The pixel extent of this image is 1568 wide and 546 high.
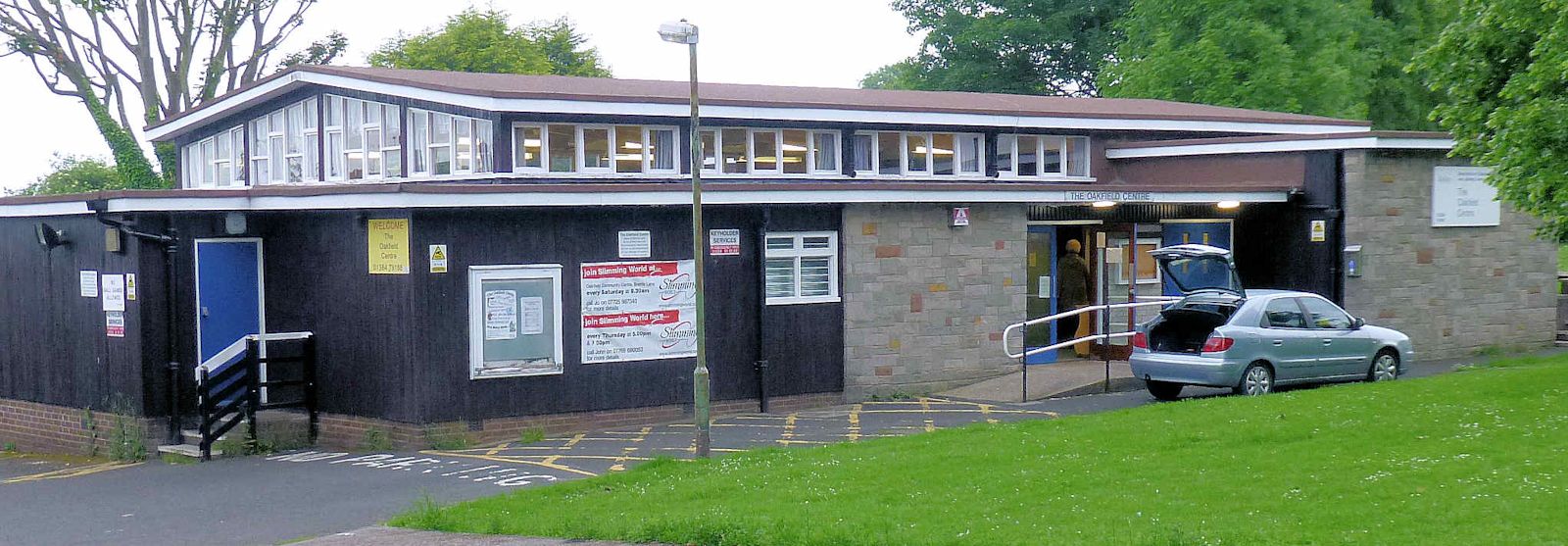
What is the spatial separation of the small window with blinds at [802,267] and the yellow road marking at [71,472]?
26.7 ft

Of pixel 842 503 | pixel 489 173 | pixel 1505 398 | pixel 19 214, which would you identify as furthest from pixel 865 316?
pixel 19 214

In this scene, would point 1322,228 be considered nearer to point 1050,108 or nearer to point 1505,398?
point 1050,108

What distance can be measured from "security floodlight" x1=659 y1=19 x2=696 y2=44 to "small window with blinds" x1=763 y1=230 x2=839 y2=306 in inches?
234

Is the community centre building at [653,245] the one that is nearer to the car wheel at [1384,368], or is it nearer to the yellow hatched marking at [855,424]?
the yellow hatched marking at [855,424]

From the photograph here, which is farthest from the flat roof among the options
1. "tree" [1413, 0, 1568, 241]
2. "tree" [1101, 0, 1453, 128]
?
"tree" [1101, 0, 1453, 128]

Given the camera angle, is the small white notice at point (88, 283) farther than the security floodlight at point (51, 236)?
No

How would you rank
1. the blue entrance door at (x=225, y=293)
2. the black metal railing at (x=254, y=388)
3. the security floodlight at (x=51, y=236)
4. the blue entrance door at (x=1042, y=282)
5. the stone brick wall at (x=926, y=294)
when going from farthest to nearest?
1. the blue entrance door at (x=1042, y=282)
2. the stone brick wall at (x=926, y=294)
3. the security floodlight at (x=51, y=236)
4. the blue entrance door at (x=225, y=293)
5. the black metal railing at (x=254, y=388)

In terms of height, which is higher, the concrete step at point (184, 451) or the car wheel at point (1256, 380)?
the car wheel at point (1256, 380)

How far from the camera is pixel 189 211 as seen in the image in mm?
17938

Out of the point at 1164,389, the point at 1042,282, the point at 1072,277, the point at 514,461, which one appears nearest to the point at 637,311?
the point at 514,461

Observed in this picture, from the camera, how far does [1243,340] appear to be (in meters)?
18.1

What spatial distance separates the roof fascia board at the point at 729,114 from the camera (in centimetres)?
2117

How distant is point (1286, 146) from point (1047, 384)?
6.71 meters

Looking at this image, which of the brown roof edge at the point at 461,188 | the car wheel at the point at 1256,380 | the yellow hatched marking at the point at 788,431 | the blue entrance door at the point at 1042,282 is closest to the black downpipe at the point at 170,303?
the brown roof edge at the point at 461,188
